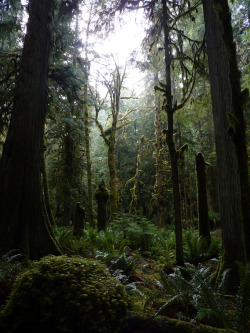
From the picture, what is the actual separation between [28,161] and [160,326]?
4.25 m

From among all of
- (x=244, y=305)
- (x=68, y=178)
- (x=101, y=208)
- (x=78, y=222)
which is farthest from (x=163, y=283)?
(x=68, y=178)

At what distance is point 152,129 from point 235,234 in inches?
772

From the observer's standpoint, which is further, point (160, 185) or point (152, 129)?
point (152, 129)

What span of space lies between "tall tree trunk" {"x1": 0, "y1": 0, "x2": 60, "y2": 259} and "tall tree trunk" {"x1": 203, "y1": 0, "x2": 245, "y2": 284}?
381 centimetres

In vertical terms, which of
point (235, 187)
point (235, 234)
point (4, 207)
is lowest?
point (235, 234)

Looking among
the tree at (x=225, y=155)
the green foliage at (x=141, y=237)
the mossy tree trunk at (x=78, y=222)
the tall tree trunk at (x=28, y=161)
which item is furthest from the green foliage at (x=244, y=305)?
the mossy tree trunk at (x=78, y=222)

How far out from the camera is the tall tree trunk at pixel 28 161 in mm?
4680

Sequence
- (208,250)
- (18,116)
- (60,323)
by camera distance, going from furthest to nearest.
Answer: (208,250) < (18,116) < (60,323)

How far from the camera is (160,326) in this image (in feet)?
7.45

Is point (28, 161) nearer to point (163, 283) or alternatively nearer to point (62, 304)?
point (62, 304)

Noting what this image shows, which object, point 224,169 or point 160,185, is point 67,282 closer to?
point 224,169

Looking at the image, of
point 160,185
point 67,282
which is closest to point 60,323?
point 67,282

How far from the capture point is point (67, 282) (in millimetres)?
2428

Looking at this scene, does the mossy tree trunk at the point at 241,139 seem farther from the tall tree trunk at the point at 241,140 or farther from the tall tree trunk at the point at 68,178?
the tall tree trunk at the point at 68,178
